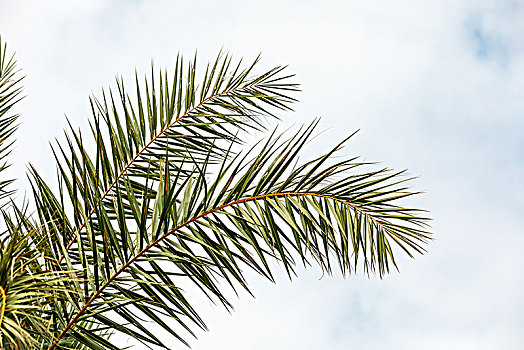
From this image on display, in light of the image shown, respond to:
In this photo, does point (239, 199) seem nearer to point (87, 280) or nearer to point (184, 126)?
point (87, 280)

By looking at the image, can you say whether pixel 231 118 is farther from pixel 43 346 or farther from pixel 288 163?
pixel 43 346

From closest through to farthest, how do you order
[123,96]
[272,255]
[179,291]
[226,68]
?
[179,291] → [272,255] → [123,96] → [226,68]

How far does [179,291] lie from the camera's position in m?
1.48

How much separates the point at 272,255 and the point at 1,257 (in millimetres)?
784

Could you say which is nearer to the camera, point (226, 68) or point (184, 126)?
point (184, 126)

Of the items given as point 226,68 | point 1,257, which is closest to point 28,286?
point 1,257

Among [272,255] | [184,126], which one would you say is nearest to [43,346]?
[272,255]

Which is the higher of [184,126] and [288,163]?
[184,126]

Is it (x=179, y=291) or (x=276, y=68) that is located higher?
(x=276, y=68)

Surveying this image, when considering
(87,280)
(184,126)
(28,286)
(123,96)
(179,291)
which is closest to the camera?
(28,286)

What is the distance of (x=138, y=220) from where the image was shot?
1498 millimetres

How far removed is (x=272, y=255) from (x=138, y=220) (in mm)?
425

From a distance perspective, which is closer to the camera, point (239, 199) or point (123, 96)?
point (239, 199)

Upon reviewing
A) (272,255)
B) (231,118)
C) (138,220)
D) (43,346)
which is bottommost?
(43,346)
